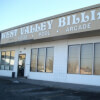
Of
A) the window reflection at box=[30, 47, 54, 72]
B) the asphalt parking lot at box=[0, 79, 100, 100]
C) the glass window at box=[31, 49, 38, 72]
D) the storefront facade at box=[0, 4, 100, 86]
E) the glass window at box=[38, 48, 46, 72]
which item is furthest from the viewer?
the glass window at box=[31, 49, 38, 72]

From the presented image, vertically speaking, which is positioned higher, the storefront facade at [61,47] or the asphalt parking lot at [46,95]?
the storefront facade at [61,47]

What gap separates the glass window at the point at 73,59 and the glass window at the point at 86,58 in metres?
0.48

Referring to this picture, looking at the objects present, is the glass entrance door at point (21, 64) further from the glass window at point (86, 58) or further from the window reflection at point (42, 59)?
the glass window at point (86, 58)

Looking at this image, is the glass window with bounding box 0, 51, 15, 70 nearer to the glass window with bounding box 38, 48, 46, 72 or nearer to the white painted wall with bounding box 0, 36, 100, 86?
the white painted wall with bounding box 0, 36, 100, 86

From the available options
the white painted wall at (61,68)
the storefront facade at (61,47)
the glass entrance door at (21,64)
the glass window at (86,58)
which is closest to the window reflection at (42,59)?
the storefront facade at (61,47)

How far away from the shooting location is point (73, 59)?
49.9 feet

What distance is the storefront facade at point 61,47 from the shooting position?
13430 mm

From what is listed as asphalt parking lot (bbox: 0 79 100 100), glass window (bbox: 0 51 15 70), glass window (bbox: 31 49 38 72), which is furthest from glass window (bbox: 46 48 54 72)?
glass window (bbox: 0 51 15 70)

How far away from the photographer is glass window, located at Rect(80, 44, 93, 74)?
14.0 metres

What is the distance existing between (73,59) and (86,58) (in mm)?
1298

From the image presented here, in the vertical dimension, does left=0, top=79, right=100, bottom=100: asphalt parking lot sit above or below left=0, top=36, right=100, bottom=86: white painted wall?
below

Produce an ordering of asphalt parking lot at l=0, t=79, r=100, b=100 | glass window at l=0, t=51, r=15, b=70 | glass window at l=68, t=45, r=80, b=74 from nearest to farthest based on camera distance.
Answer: asphalt parking lot at l=0, t=79, r=100, b=100 < glass window at l=68, t=45, r=80, b=74 < glass window at l=0, t=51, r=15, b=70

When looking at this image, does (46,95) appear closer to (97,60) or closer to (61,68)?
(97,60)

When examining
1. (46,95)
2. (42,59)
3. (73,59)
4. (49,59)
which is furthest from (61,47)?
(46,95)
